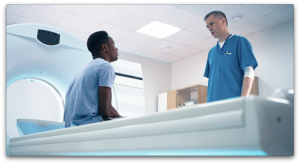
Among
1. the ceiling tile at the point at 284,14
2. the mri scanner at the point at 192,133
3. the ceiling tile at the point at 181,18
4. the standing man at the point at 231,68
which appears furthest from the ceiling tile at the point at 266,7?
the mri scanner at the point at 192,133

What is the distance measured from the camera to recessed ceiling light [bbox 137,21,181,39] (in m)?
4.56

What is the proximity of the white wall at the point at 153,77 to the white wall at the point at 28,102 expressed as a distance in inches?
70.5

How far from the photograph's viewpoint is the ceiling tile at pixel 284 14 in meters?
3.95

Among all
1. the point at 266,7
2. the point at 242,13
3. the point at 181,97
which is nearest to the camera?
the point at 266,7

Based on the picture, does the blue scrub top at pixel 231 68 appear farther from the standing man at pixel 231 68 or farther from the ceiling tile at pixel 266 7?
the ceiling tile at pixel 266 7

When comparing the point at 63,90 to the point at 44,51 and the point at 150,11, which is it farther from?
the point at 150,11

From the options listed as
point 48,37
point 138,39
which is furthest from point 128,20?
point 48,37


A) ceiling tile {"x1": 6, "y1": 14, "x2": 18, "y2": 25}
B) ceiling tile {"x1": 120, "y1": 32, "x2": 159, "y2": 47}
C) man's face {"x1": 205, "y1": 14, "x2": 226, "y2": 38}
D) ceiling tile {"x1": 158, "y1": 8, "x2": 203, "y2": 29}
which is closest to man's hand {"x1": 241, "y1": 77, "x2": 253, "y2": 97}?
man's face {"x1": 205, "y1": 14, "x2": 226, "y2": 38}

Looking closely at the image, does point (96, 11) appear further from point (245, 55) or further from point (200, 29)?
point (245, 55)

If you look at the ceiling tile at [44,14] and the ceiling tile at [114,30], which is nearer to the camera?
the ceiling tile at [44,14]

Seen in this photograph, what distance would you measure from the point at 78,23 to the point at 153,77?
7.71 feet

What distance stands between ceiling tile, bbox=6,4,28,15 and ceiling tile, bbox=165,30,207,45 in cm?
239

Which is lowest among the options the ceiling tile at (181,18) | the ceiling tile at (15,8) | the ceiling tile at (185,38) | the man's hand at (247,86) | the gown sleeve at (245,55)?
the man's hand at (247,86)

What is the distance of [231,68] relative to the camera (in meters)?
1.63
